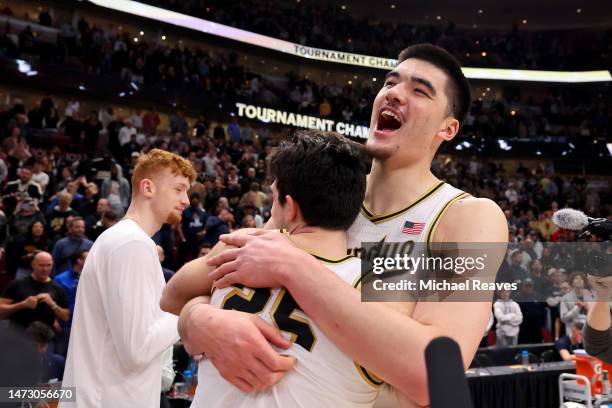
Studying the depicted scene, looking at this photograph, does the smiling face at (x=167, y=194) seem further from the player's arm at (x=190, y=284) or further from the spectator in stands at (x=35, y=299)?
the spectator in stands at (x=35, y=299)

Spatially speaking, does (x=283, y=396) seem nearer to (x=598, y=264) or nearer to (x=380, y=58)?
(x=598, y=264)

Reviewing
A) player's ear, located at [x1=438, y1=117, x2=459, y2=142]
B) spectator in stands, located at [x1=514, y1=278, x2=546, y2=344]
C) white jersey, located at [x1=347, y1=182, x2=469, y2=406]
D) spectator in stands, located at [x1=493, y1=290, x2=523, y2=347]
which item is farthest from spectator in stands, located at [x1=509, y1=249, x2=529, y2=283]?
spectator in stands, located at [x1=514, y1=278, x2=546, y2=344]

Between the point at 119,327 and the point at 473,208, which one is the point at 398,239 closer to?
the point at 473,208

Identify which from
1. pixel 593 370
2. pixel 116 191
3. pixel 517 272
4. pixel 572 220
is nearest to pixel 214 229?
pixel 116 191

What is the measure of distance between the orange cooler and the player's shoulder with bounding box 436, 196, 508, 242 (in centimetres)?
561

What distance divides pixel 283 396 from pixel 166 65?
18.0 metres

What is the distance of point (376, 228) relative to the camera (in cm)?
190

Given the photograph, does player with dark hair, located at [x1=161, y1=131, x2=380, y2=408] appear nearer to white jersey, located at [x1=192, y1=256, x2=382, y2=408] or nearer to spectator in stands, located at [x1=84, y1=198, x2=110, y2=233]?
white jersey, located at [x1=192, y1=256, x2=382, y2=408]

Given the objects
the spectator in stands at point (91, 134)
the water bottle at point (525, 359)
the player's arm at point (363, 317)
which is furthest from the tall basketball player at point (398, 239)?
the spectator in stands at point (91, 134)

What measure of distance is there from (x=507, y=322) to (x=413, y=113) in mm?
7614

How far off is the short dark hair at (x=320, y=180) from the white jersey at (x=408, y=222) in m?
0.25

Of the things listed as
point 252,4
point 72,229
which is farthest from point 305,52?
point 72,229

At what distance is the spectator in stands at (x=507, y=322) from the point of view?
885cm

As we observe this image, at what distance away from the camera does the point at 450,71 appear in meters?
2.03
